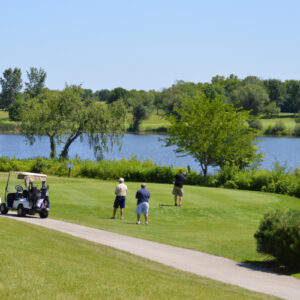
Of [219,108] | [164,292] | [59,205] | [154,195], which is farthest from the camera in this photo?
[219,108]

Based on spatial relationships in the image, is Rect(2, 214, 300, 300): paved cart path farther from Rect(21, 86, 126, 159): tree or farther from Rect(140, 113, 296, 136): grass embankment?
Rect(140, 113, 296, 136): grass embankment

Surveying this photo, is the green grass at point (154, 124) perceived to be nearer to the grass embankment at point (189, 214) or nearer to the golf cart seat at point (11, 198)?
the grass embankment at point (189, 214)

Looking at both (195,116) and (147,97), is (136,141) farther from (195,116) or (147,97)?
(195,116)

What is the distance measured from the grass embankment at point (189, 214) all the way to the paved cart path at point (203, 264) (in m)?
0.95

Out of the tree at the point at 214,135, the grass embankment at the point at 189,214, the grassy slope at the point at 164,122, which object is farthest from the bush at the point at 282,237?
the grassy slope at the point at 164,122

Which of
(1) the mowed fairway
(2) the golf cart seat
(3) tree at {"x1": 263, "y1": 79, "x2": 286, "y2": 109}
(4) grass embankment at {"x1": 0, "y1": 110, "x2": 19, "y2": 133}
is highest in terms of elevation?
(3) tree at {"x1": 263, "y1": 79, "x2": 286, "y2": 109}

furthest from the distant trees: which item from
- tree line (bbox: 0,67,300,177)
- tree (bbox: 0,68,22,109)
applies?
tree line (bbox: 0,67,300,177)

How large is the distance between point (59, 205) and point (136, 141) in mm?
94710

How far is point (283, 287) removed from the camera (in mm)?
13289

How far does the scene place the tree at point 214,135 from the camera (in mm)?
47719

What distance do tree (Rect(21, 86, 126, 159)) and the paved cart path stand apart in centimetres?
3599

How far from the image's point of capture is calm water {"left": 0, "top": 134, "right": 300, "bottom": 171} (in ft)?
269

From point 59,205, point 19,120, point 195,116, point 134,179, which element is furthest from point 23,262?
point 19,120

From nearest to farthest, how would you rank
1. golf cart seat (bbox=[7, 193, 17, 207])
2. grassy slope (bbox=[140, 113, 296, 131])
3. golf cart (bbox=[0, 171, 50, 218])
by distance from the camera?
golf cart (bbox=[0, 171, 50, 218]) → golf cart seat (bbox=[7, 193, 17, 207]) → grassy slope (bbox=[140, 113, 296, 131])
